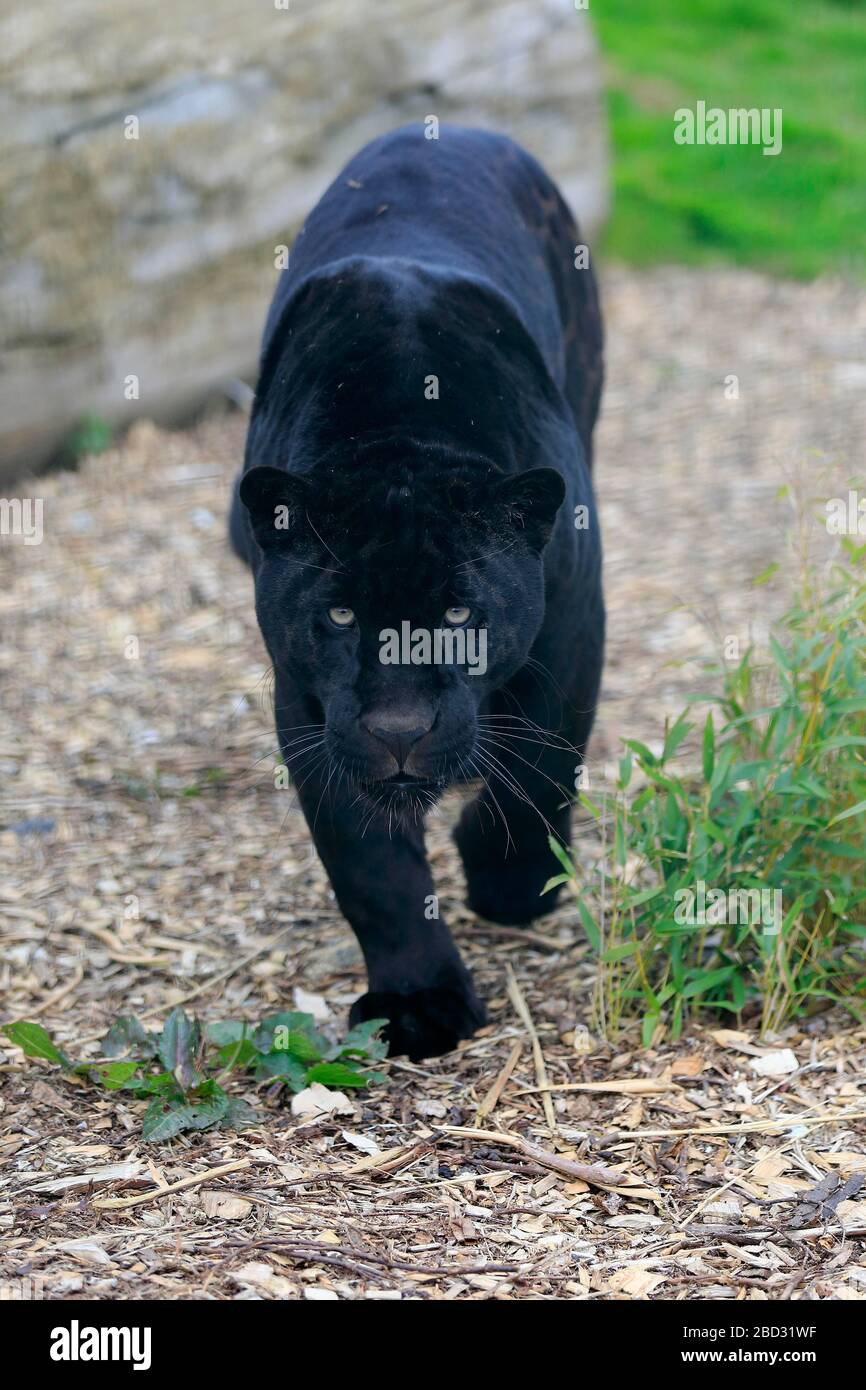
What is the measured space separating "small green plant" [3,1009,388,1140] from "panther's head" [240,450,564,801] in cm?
52

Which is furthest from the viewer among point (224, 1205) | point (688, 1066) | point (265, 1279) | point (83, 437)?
point (83, 437)

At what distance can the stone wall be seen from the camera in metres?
6.29

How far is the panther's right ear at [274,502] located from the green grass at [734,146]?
617cm

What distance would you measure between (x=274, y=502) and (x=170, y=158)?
4.01 meters

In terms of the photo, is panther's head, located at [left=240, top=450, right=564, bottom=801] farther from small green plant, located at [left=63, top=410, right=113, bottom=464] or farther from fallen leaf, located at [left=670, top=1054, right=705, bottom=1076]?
small green plant, located at [left=63, top=410, right=113, bottom=464]

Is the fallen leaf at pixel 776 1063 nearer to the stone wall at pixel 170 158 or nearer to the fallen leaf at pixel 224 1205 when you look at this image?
the fallen leaf at pixel 224 1205

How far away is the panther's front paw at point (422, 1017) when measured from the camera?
3385 mm

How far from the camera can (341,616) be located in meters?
3.04

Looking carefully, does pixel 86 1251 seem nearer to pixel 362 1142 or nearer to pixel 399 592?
pixel 362 1142

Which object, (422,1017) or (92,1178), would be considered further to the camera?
(422,1017)

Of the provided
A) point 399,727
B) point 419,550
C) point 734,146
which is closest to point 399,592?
point 419,550

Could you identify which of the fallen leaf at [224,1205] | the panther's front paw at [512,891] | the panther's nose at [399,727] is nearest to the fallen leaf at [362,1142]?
the fallen leaf at [224,1205]

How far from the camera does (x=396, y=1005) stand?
3412 mm

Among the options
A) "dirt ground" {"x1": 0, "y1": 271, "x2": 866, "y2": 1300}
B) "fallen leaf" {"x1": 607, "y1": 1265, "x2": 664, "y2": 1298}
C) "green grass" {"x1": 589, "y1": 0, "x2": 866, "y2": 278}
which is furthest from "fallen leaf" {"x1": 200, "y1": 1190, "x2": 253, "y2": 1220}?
"green grass" {"x1": 589, "y1": 0, "x2": 866, "y2": 278}
